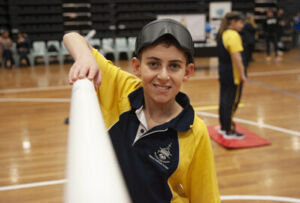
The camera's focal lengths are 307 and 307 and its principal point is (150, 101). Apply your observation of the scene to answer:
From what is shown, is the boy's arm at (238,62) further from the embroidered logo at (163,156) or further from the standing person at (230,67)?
the embroidered logo at (163,156)

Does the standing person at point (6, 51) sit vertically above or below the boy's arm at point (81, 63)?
below

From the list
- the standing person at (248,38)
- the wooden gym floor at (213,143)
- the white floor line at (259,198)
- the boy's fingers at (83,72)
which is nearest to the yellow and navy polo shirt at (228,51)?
the standing person at (248,38)

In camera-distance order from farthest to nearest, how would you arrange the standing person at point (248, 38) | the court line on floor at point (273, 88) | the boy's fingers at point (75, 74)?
the court line on floor at point (273, 88), the standing person at point (248, 38), the boy's fingers at point (75, 74)

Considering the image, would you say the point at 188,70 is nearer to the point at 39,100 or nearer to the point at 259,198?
the point at 259,198

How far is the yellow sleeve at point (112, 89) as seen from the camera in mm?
1386

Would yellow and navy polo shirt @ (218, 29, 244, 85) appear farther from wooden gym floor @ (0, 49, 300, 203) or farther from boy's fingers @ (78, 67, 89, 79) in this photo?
boy's fingers @ (78, 67, 89, 79)

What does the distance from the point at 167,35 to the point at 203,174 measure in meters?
0.56

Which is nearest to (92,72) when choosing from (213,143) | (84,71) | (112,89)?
(84,71)

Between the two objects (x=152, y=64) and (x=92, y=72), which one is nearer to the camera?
(x=92, y=72)

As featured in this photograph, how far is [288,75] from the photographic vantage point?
347 inches

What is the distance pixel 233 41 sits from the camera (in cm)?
389

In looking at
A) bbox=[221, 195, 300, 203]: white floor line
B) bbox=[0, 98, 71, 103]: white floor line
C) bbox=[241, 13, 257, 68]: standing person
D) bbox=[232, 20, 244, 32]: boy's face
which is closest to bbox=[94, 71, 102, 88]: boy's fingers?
bbox=[221, 195, 300, 203]: white floor line

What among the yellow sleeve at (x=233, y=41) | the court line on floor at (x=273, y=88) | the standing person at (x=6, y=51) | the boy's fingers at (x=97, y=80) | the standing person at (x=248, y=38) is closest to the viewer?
the boy's fingers at (x=97, y=80)

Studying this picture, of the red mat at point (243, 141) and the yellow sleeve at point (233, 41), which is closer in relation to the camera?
the yellow sleeve at point (233, 41)
